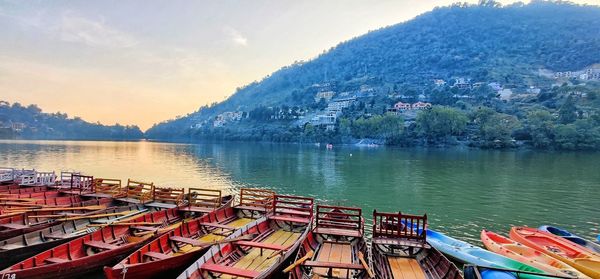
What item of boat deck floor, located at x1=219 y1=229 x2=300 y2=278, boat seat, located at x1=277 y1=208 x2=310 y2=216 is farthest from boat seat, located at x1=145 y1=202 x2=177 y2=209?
boat deck floor, located at x1=219 y1=229 x2=300 y2=278

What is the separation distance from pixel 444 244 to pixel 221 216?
11617mm

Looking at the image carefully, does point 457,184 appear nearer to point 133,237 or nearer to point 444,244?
point 444,244

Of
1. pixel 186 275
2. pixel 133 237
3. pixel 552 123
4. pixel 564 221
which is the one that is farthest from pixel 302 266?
pixel 552 123

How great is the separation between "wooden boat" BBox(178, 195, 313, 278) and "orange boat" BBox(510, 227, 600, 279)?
11.2m

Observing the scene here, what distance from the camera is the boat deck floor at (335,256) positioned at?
11078 mm

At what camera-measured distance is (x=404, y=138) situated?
135250mm

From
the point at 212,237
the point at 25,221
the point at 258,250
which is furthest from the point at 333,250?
the point at 25,221

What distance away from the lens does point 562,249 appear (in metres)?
16.4

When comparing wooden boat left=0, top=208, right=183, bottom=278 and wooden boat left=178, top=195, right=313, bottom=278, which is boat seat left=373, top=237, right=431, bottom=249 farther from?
wooden boat left=0, top=208, right=183, bottom=278

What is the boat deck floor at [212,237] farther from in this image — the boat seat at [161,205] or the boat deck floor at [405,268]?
the boat deck floor at [405,268]

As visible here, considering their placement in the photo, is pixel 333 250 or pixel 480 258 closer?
pixel 333 250

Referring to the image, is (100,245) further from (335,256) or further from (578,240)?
(578,240)

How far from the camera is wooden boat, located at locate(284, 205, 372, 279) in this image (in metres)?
10.6

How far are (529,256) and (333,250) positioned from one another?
9.20 metres
